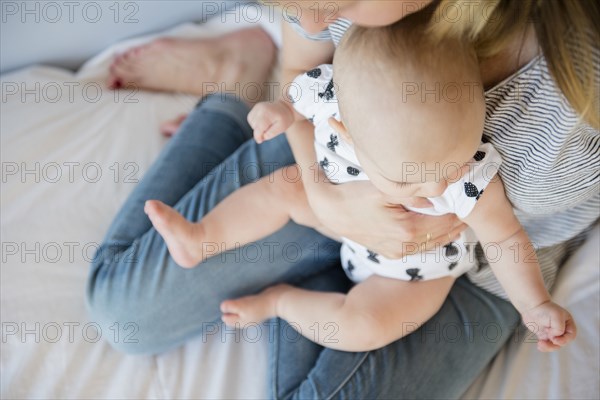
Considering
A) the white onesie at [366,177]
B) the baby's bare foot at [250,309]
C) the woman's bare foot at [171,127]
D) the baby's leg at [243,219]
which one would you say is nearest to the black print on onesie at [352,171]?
the white onesie at [366,177]

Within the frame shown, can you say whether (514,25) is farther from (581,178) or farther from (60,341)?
(60,341)

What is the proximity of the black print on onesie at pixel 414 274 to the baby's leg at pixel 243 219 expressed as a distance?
5.9 inches

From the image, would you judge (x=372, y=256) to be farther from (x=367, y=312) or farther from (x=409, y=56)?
(x=409, y=56)

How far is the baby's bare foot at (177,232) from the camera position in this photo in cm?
82

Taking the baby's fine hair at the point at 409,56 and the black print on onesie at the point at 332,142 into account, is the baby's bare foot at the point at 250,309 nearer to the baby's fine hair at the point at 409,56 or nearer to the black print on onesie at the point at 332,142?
the black print on onesie at the point at 332,142

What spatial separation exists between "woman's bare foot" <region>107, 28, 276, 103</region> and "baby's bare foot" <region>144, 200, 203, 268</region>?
48 cm

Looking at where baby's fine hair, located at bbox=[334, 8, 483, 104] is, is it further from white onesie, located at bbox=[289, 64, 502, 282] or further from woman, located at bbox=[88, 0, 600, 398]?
white onesie, located at bbox=[289, 64, 502, 282]

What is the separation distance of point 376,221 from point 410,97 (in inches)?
8.8

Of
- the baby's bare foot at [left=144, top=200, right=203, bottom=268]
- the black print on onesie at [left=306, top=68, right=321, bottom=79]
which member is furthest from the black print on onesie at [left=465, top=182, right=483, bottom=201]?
the baby's bare foot at [left=144, top=200, right=203, bottom=268]

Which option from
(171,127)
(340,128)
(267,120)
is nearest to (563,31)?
(340,128)

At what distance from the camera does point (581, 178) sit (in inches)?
27.8

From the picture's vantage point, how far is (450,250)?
31.0 inches

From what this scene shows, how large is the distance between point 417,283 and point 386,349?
99 millimetres

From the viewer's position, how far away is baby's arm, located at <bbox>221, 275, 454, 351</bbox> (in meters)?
0.80
